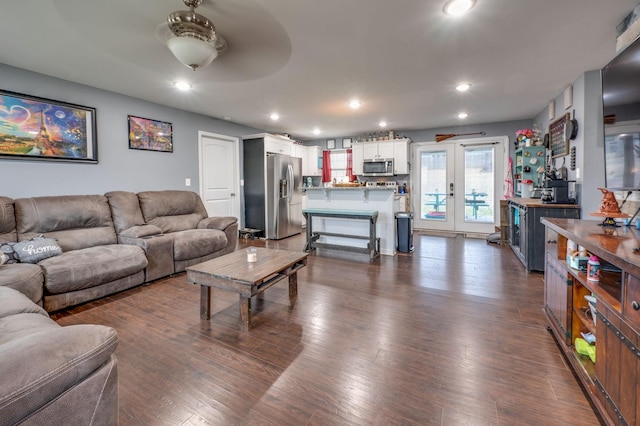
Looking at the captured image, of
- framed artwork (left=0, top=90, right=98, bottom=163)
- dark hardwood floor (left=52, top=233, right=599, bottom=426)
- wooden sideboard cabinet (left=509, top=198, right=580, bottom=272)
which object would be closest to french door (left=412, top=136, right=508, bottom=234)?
wooden sideboard cabinet (left=509, top=198, right=580, bottom=272)

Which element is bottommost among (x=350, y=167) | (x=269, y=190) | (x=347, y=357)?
(x=347, y=357)

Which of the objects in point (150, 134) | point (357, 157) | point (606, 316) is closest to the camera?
point (606, 316)

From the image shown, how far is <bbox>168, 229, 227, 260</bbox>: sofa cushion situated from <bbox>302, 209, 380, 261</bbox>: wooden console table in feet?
4.52

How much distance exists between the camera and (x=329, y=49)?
269 centimetres

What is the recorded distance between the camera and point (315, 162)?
7676 mm

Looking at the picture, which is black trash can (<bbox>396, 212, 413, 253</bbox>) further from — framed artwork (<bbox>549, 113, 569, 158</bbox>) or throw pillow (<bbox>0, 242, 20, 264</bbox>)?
throw pillow (<bbox>0, 242, 20, 264</bbox>)

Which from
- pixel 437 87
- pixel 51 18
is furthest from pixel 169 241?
pixel 437 87

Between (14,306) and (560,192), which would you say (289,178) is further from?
(14,306)

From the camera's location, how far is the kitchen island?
4.46 meters

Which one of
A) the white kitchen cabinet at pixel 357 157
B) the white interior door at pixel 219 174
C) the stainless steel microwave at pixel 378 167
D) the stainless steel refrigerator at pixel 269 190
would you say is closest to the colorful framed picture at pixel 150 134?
the white interior door at pixel 219 174

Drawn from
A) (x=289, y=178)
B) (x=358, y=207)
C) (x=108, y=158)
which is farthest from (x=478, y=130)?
(x=108, y=158)

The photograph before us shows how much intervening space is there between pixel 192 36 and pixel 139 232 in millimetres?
2365

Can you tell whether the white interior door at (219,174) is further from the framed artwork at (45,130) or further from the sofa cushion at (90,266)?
the sofa cushion at (90,266)

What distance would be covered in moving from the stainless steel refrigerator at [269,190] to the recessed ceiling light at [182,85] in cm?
224
